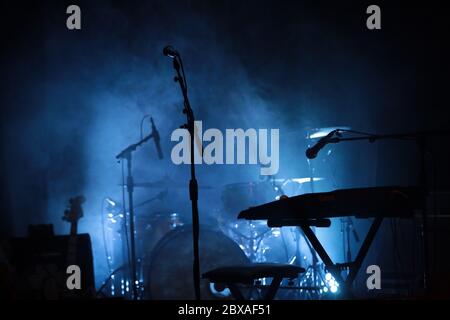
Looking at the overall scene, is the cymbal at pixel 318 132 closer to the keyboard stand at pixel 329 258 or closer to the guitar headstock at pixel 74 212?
the guitar headstock at pixel 74 212

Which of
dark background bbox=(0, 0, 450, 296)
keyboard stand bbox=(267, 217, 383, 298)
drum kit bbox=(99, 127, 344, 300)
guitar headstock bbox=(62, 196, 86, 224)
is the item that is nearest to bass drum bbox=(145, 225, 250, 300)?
drum kit bbox=(99, 127, 344, 300)

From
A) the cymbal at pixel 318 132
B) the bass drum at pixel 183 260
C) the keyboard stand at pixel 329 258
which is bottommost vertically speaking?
the bass drum at pixel 183 260

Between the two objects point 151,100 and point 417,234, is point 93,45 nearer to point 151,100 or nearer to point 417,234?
point 151,100

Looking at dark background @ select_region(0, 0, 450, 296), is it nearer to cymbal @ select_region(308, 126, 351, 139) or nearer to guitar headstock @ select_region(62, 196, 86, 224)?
cymbal @ select_region(308, 126, 351, 139)

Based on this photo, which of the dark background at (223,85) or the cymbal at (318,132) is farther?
the dark background at (223,85)

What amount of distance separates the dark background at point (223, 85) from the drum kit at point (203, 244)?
462 mm

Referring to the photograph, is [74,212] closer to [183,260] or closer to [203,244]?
[183,260]

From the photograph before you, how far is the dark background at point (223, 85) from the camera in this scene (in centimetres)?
653

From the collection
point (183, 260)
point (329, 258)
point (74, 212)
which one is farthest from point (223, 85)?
point (329, 258)

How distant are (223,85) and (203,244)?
6.44 feet

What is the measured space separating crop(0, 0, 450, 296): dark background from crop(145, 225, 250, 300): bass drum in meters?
0.92

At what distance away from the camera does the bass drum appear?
574 centimetres

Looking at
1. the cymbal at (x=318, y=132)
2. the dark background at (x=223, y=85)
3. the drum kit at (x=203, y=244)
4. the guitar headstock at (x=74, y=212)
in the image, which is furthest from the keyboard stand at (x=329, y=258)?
the dark background at (x=223, y=85)
